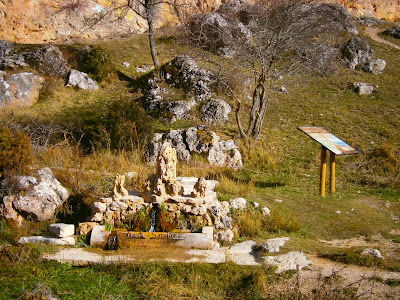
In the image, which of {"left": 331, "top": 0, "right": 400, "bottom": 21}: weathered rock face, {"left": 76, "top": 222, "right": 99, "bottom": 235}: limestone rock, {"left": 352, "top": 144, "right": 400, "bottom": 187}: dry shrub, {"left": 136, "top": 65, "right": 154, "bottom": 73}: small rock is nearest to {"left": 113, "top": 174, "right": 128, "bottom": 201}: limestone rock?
{"left": 76, "top": 222, "right": 99, "bottom": 235}: limestone rock

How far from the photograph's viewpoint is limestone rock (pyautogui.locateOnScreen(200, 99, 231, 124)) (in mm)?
14469

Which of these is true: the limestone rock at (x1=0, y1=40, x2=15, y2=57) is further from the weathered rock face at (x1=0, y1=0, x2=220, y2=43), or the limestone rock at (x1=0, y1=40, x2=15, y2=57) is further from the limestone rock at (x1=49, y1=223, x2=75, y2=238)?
the limestone rock at (x1=49, y1=223, x2=75, y2=238)

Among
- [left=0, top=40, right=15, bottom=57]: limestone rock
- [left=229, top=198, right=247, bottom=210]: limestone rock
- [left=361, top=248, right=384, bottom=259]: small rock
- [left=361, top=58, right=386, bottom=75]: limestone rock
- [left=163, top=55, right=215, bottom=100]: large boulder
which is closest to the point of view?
[left=361, top=248, right=384, bottom=259]: small rock

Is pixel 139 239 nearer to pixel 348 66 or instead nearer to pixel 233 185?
pixel 233 185

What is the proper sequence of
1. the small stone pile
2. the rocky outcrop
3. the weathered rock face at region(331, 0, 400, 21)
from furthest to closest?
the weathered rock face at region(331, 0, 400, 21)
the rocky outcrop
the small stone pile

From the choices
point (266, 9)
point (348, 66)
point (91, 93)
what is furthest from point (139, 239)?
point (348, 66)

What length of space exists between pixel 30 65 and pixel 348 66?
50.4 feet

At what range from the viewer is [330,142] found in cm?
927

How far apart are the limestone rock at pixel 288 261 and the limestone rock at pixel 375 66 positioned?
16.8m

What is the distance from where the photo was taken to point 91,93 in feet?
54.7

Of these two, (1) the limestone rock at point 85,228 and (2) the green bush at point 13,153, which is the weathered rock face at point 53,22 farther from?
(1) the limestone rock at point 85,228

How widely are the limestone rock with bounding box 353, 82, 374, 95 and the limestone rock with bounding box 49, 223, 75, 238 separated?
15035mm

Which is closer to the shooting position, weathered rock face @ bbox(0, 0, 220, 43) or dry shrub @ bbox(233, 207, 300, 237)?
dry shrub @ bbox(233, 207, 300, 237)

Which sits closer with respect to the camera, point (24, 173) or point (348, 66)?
point (24, 173)
